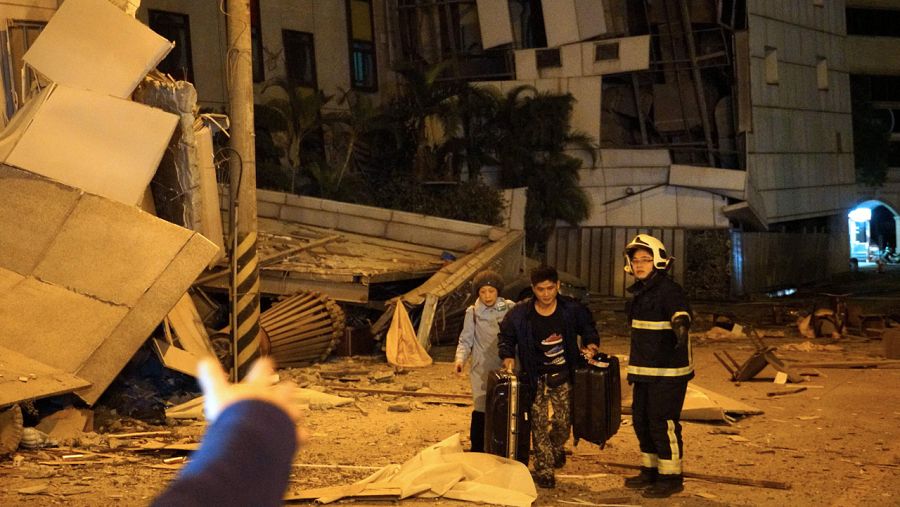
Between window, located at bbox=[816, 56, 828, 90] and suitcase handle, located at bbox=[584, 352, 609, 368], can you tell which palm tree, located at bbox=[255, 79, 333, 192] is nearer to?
window, located at bbox=[816, 56, 828, 90]

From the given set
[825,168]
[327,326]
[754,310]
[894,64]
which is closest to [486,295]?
[327,326]

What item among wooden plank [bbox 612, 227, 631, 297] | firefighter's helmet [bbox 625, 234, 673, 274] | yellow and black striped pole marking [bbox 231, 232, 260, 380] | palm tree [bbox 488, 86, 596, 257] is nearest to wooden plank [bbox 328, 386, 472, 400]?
yellow and black striped pole marking [bbox 231, 232, 260, 380]

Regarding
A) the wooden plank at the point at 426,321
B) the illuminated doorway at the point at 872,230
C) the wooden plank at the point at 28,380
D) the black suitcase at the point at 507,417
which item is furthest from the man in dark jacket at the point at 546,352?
the illuminated doorway at the point at 872,230

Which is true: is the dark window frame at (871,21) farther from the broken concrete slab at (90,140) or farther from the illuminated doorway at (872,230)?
the broken concrete slab at (90,140)

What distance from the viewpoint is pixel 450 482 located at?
8719mm

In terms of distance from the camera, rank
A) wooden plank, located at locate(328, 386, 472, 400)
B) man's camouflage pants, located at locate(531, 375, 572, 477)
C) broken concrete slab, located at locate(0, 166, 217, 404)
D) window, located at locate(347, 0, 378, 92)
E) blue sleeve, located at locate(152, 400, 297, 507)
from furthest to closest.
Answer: window, located at locate(347, 0, 378, 92) < wooden plank, located at locate(328, 386, 472, 400) < broken concrete slab, located at locate(0, 166, 217, 404) < man's camouflage pants, located at locate(531, 375, 572, 477) < blue sleeve, located at locate(152, 400, 297, 507)

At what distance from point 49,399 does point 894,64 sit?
39.9m

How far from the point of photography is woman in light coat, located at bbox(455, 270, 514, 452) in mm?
9766

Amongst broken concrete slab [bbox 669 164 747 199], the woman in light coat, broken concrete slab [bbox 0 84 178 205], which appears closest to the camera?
the woman in light coat

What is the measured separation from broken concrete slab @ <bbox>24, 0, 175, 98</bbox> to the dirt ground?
3478mm

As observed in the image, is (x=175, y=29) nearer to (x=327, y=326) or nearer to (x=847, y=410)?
(x=327, y=326)

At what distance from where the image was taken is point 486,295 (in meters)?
9.85

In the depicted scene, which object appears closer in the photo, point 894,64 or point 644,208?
point 644,208

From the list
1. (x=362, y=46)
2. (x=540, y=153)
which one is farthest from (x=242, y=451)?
(x=362, y=46)
